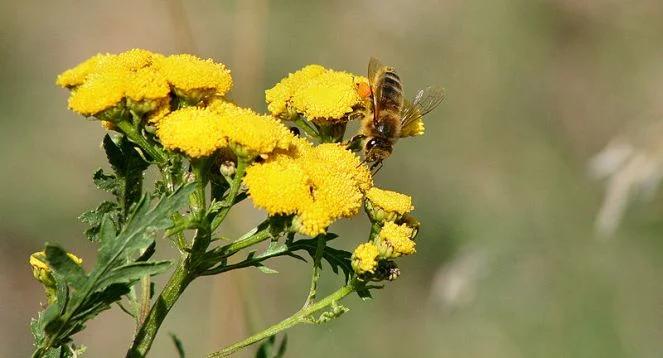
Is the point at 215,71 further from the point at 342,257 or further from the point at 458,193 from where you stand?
the point at 458,193

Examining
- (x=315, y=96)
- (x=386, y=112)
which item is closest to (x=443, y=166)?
(x=386, y=112)

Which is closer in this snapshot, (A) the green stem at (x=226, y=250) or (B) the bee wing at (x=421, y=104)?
(A) the green stem at (x=226, y=250)

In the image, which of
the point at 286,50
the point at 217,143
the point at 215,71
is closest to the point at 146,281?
the point at 217,143

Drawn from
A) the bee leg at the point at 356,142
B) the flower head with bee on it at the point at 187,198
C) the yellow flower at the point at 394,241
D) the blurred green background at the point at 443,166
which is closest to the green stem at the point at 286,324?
the flower head with bee on it at the point at 187,198

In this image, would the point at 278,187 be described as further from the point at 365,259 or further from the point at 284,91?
the point at 284,91

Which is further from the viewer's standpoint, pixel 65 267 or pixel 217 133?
pixel 217 133

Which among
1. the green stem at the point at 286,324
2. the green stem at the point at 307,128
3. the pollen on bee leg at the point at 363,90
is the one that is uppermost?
the pollen on bee leg at the point at 363,90

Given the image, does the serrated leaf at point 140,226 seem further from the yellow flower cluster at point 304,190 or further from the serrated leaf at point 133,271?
the yellow flower cluster at point 304,190
